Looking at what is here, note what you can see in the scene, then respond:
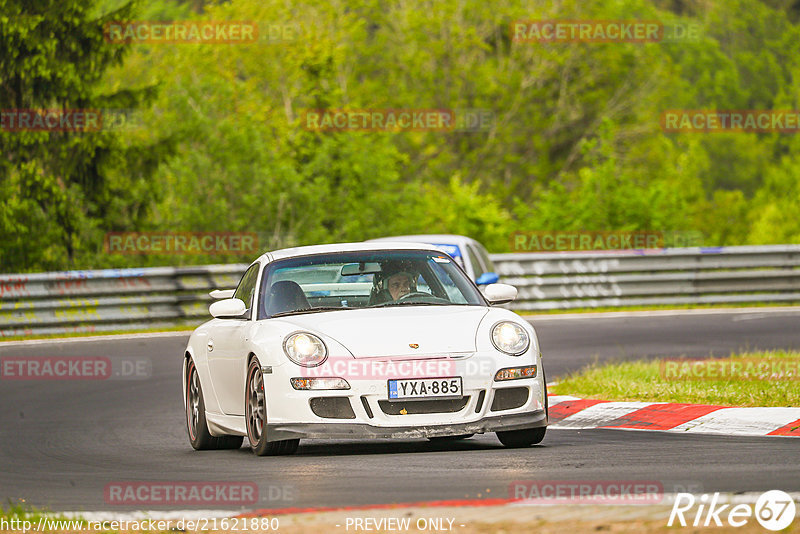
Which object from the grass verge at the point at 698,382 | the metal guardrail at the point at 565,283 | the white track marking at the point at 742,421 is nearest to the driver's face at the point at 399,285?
the white track marking at the point at 742,421

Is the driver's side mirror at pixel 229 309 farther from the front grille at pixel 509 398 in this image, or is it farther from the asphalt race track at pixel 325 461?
the front grille at pixel 509 398

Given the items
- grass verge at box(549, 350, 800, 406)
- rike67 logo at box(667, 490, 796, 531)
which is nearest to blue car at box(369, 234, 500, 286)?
grass verge at box(549, 350, 800, 406)

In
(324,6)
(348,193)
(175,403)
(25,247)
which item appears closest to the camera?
(175,403)

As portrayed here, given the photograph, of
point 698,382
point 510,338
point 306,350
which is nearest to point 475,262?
point 698,382

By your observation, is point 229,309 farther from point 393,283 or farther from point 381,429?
point 381,429

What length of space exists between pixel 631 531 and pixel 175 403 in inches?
356

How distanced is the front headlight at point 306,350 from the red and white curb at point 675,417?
275cm

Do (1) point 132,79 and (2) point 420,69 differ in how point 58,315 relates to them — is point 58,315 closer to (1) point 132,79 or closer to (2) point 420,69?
(2) point 420,69

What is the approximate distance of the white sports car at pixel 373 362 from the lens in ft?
29.7

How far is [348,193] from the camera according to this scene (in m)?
36.3

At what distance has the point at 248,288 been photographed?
1077 cm

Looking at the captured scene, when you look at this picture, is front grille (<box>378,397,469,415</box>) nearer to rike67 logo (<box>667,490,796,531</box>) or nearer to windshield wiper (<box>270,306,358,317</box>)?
windshield wiper (<box>270,306,358,317</box>)

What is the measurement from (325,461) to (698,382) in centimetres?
445

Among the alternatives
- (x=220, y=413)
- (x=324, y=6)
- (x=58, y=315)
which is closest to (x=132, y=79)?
(x=324, y=6)
